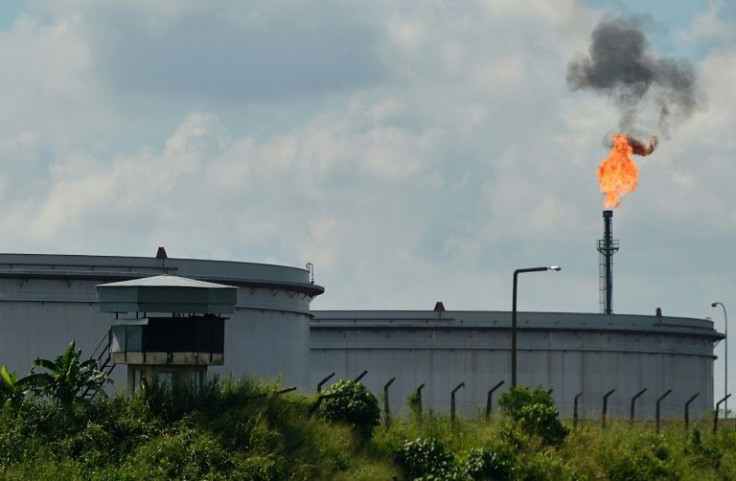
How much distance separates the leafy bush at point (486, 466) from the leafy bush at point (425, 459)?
59 cm

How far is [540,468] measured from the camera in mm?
50188

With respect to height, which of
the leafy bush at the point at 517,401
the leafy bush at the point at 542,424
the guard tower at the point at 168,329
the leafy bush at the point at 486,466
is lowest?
the leafy bush at the point at 486,466

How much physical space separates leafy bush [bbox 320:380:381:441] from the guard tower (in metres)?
3.80

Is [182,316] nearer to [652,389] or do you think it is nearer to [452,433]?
[452,433]

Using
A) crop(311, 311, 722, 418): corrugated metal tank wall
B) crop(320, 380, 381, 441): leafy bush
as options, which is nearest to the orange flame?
crop(311, 311, 722, 418): corrugated metal tank wall

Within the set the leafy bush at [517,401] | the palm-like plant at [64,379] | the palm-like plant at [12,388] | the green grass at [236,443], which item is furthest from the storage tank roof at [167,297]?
the leafy bush at [517,401]

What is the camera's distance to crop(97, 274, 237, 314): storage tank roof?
4919cm

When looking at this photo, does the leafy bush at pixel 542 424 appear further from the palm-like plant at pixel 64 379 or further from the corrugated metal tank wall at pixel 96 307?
the palm-like plant at pixel 64 379

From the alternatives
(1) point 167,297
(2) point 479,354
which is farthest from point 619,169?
(1) point 167,297

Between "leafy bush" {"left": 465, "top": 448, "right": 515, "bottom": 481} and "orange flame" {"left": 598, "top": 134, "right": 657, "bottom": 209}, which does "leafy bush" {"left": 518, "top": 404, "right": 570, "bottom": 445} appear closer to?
"leafy bush" {"left": 465, "top": 448, "right": 515, "bottom": 481}

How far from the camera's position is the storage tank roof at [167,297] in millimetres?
49188

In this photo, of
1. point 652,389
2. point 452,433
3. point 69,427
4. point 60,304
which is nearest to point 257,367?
point 60,304

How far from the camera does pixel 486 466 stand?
48.7 metres

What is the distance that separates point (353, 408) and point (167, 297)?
270 inches
